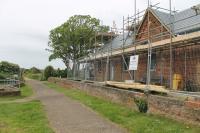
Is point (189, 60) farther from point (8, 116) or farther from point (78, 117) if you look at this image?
point (8, 116)

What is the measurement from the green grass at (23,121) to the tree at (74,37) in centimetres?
3251

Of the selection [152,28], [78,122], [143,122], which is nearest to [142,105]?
[143,122]

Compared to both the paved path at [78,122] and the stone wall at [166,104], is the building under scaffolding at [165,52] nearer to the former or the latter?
the stone wall at [166,104]

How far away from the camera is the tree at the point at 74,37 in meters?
46.8

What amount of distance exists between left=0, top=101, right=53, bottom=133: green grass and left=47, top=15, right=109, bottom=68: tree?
32.5 m

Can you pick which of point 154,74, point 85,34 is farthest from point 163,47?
point 85,34

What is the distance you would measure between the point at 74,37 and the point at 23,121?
1434 inches

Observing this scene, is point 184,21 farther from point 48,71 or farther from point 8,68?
point 48,71

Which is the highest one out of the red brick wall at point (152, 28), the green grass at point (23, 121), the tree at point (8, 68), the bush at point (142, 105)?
the red brick wall at point (152, 28)

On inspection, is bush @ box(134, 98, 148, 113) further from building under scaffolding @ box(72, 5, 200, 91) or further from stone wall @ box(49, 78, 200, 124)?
building under scaffolding @ box(72, 5, 200, 91)

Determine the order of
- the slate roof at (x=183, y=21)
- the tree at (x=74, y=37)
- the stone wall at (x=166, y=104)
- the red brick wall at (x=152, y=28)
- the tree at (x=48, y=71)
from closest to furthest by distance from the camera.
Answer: the stone wall at (x=166, y=104) < the slate roof at (x=183, y=21) < the red brick wall at (x=152, y=28) < the tree at (x=74, y=37) < the tree at (x=48, y=71)

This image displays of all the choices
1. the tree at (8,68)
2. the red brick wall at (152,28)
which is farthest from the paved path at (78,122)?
the tree at (8,68)

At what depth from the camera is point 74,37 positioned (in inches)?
1847

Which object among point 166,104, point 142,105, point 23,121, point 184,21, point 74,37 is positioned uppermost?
point 74,37
